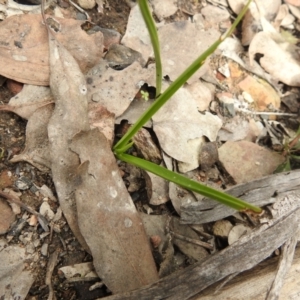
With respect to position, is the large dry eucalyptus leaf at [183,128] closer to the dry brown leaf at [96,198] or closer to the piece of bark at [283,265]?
the dry brown leaf at [96,198]

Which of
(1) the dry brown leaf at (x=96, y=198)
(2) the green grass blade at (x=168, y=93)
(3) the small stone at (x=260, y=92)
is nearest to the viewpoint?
(2) the green grass blade at (x=168, y=93)

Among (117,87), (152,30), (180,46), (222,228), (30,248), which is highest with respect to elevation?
(152,30)

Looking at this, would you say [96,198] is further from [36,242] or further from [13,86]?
[13,86]

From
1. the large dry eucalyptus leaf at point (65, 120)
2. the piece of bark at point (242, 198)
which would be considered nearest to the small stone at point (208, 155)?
the piece of bark at point (242, 198)

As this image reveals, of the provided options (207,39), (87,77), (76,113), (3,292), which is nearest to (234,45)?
(207,39)

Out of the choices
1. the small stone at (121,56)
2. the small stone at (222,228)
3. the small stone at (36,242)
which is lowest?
the small stone at (36,242)

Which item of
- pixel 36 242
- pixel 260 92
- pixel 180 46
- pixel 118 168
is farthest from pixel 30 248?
pixel 260 92

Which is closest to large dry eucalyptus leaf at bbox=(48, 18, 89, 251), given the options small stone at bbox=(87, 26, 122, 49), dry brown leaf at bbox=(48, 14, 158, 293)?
dry brown leaf at bbox=(48, 14, 158, 293)

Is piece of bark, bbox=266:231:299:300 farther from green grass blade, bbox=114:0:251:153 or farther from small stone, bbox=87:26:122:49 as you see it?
small stone, bbox=87:26:122:49
